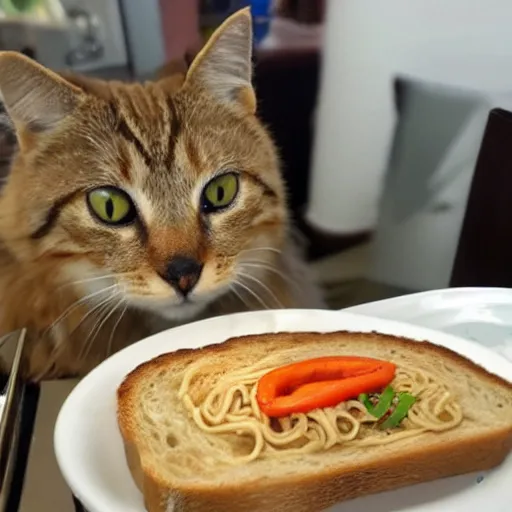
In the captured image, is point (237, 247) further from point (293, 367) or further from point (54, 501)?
point (54, 501)

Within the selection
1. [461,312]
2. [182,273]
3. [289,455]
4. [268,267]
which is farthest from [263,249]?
[289,455]

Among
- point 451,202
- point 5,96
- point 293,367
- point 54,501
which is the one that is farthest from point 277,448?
point 451,202

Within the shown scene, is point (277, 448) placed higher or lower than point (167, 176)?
lower

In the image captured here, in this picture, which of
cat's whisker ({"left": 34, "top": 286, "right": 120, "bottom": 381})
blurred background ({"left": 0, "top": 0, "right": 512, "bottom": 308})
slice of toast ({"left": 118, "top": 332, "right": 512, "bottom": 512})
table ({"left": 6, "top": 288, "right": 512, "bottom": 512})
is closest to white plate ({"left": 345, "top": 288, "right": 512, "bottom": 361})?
table ({"left": 6, "top": 288, "right": 512, "bottom": 512})

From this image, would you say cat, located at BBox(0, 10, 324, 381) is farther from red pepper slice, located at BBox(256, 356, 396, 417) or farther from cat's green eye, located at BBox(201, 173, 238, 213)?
red pepper slice, located at BBox(256, 356, 396, 417)

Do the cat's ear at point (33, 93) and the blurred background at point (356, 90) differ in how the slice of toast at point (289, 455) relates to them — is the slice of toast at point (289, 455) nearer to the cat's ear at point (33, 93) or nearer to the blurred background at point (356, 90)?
the cat's ear at point (33, 93)

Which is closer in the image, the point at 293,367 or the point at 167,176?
the point at 293,367
